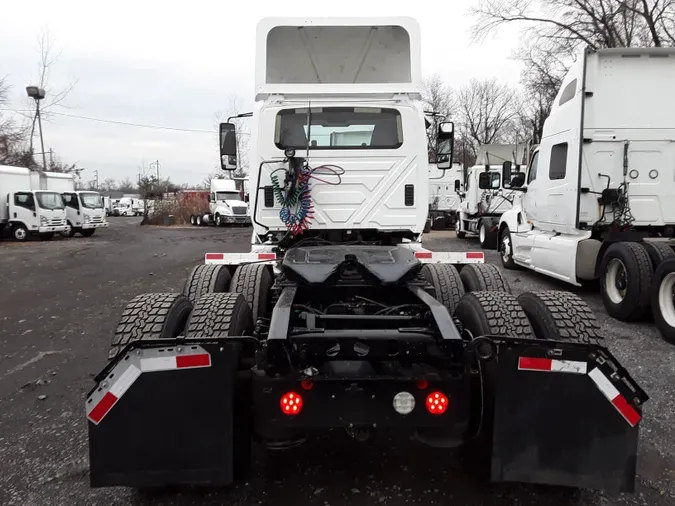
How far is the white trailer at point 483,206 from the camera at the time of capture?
16.1m

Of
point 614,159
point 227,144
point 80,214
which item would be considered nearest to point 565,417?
point 227,144

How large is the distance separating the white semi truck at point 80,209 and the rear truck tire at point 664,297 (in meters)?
24.4

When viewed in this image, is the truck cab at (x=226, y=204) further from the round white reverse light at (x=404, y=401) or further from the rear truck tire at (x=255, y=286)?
the round white reverse light at (x=404, y=401)

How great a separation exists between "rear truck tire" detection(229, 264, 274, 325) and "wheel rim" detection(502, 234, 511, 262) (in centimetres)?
829

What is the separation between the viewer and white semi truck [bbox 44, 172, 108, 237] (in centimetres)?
2452

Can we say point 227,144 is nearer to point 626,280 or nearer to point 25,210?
point 626,280

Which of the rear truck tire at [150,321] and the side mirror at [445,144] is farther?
the side mirror at [445,144]

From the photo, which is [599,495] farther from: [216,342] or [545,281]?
[545,281]

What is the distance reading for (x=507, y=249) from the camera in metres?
11.4

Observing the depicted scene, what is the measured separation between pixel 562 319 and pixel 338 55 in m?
4.04

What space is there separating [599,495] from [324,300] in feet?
6.48

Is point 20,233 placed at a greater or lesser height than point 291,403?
lesser

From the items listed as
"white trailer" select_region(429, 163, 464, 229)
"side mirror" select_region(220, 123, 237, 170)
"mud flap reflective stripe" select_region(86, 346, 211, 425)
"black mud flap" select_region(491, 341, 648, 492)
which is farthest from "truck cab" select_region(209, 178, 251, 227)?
"black mud flap" select_region(491, 341, 648, 492)

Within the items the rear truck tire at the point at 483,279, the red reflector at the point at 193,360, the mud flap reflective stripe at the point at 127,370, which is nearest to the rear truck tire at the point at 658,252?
the rear truck tire at the point at 483,279
